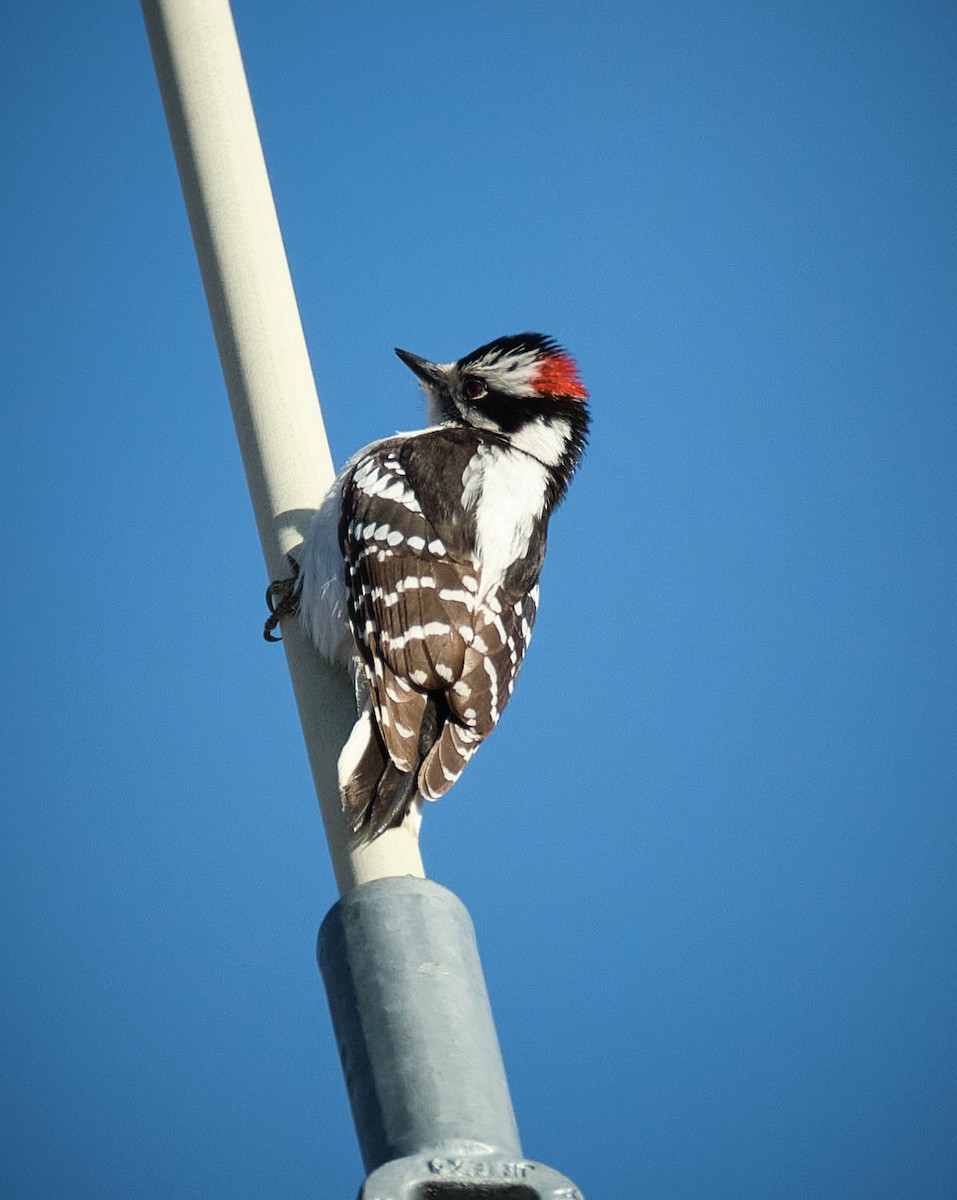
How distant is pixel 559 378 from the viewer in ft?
14.8

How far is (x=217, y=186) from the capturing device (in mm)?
2482

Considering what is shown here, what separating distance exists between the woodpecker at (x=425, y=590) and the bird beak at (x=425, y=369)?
22 cm

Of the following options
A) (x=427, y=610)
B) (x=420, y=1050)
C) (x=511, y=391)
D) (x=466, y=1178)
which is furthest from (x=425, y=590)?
(x=466, y=1178)

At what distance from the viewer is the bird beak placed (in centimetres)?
446

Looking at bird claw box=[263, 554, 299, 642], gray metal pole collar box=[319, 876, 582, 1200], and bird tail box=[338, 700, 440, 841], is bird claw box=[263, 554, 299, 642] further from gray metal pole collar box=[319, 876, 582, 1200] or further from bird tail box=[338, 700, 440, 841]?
gray metal pole collar box=[319, 876, 582, 1200]

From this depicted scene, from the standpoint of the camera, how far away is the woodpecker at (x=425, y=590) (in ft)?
9.63

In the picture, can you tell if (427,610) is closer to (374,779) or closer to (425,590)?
(425,590)

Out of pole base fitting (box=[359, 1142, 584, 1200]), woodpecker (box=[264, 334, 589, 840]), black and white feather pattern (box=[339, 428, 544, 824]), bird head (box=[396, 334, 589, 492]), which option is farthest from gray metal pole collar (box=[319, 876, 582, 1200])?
bird head (box=[396, 334, 589, 492])

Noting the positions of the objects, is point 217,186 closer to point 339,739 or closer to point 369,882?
point 339,739

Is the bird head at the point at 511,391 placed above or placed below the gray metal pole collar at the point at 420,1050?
above

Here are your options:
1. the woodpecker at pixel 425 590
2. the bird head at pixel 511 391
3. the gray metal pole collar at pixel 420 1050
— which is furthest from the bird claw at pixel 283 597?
the bird head at pixel 511 391

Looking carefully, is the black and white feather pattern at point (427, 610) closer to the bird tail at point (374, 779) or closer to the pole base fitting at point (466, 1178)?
the bird tail at point (374, 779)

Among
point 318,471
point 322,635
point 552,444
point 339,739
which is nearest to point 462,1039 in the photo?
point 339,739

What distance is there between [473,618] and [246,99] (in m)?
1.31
